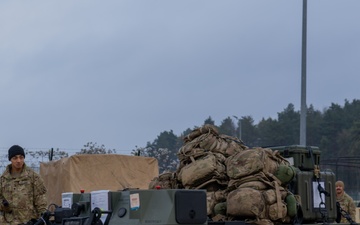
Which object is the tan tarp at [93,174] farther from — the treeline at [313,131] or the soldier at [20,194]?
the treeline at [313,131]

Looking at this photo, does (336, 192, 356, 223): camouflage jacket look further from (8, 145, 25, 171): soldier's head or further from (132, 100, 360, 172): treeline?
(132, 100, 360, 172): treeline

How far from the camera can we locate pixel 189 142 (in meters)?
10.8

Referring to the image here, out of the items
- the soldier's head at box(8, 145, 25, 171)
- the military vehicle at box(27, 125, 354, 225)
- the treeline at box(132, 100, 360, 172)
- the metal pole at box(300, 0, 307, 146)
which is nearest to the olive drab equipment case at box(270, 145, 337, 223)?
the military vehicle at box(27, 125, 354, 225)

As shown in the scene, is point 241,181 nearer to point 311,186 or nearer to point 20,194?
point 311,186

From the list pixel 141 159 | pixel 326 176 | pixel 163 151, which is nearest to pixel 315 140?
pixel 163 151

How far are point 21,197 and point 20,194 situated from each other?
0.04 metres

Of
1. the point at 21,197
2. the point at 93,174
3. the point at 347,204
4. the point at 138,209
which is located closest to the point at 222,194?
the point at 138,209

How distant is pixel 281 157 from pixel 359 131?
4824 centimetres

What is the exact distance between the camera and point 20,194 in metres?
9.85

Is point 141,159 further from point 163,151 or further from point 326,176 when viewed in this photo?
point 163,151

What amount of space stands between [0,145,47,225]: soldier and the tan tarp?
527cm

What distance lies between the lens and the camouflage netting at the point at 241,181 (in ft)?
31.0

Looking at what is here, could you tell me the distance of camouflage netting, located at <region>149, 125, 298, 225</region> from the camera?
945cm

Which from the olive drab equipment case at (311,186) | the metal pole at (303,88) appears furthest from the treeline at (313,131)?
the olive drab equipment case at (311,186)
